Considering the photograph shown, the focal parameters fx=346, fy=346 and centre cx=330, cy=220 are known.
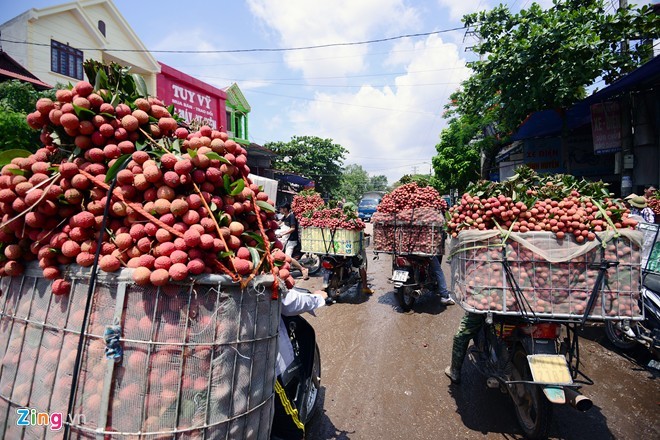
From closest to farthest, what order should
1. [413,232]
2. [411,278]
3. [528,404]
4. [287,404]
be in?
[287,404] → [528,404] → [413,232] → [411,278]

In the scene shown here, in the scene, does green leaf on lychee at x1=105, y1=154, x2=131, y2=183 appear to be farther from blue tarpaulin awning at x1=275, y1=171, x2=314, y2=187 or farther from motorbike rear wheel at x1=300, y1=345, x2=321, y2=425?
blue tarpaulin awning at x1=275, y1=171, x2=314, y2=187

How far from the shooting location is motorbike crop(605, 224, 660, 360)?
3811 millimetres

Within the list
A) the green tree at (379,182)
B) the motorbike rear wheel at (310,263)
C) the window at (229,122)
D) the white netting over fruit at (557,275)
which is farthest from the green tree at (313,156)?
the green tree at (379,182)

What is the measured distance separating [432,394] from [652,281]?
2958 millimetres

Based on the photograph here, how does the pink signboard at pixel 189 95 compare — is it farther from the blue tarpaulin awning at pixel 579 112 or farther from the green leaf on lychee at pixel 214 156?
the green leaf on lychee at pixel 214 156

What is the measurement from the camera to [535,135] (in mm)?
12203

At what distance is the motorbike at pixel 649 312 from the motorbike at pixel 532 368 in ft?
4.85

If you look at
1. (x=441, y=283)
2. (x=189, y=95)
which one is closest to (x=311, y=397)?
(x=441, y=283)

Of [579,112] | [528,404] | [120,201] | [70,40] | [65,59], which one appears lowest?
[528,404]

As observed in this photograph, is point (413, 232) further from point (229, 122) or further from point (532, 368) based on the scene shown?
point (229, 122)

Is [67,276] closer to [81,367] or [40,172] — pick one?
[81,367]

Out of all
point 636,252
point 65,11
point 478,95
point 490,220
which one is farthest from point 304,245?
point 65,11

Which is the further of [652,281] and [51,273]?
[652,281]

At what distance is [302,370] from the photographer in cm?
290
